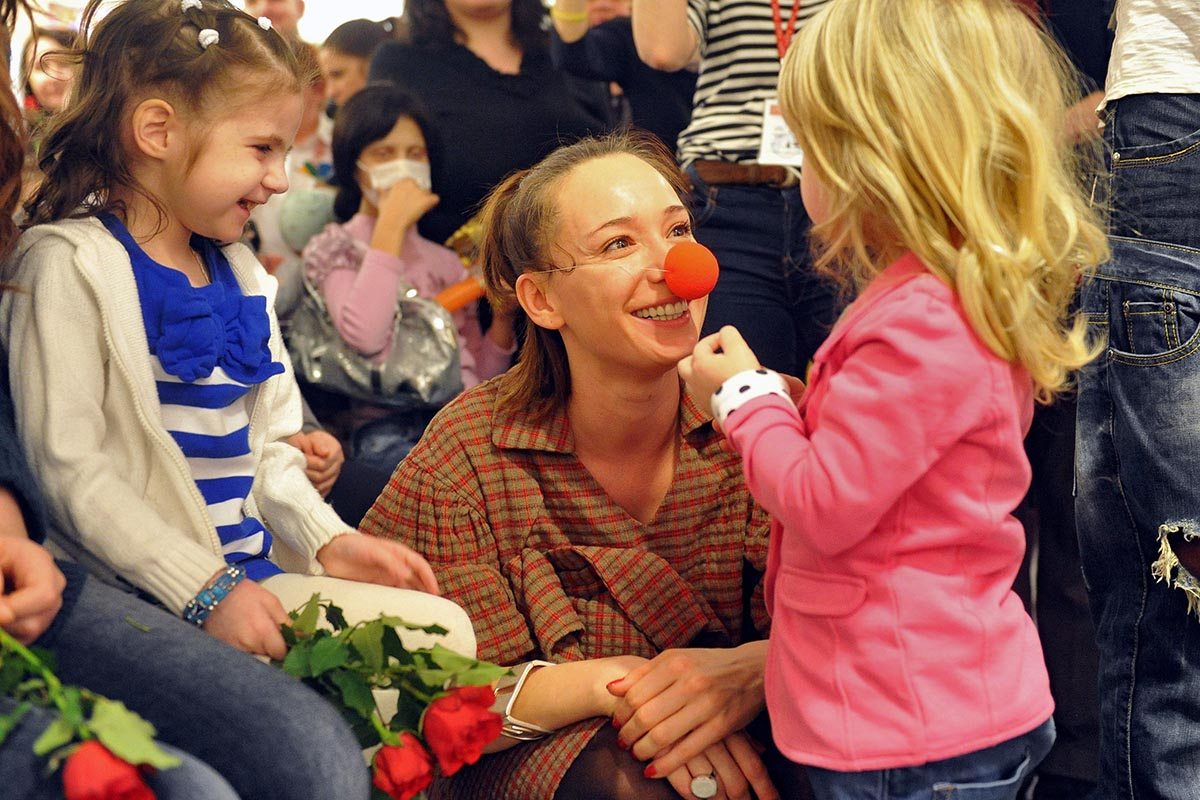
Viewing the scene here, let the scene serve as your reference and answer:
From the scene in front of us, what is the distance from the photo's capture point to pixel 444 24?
309cm

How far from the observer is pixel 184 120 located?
5.50 ft

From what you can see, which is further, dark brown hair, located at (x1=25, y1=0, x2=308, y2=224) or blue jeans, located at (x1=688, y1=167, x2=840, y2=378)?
blue jeans, located at (x1=688, y1=167, x2=840, y2=378)

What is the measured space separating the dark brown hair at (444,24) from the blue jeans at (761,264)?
93 centimetres

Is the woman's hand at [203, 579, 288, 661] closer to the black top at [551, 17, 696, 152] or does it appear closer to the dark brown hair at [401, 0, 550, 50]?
the black top at [551, 17, 696, 152]

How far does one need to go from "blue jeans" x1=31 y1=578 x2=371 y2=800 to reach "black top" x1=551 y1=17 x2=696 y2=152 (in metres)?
1.74

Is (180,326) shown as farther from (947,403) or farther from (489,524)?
(947,403)

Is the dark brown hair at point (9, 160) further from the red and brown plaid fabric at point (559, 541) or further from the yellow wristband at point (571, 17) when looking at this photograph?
the yellow wristband at point (571, 17)

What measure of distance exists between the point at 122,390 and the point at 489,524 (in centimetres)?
58

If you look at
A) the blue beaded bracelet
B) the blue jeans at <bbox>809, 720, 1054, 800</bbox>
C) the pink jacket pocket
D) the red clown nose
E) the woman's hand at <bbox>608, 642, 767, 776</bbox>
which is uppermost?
the red clown nose

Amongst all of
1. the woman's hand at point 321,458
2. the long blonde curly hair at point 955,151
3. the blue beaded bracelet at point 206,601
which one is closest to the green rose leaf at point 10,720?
the blue beaded bracelet at point 206,601

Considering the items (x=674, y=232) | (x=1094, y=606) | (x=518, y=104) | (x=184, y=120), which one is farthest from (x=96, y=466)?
(x=518, y=104)

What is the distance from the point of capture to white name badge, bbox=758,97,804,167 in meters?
2.38

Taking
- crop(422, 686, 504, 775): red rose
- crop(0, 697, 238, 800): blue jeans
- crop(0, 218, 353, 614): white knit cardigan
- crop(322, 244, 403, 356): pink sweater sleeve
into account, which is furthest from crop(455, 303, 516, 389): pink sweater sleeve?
crop(0, 697, 238, 800): blue jeans

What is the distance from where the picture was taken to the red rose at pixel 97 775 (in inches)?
42.1
